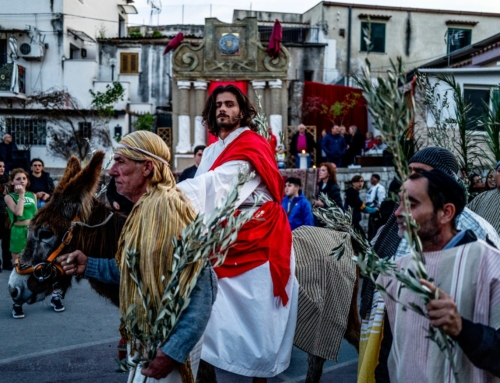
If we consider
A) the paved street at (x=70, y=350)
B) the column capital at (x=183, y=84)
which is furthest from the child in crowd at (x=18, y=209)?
the column capital at (x=183, y=84)

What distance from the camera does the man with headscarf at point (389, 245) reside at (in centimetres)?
319

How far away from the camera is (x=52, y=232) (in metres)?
3.70

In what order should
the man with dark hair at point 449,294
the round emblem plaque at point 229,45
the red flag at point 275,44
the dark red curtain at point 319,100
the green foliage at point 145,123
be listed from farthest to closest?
the green foliage at point 145,123 → the dark red curtain at point 319,100 → the round emblem plaque at point 229,45 → the red flag at point 275,44 → the man with dark hair at point 449,294

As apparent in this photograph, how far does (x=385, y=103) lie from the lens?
6.89 feet

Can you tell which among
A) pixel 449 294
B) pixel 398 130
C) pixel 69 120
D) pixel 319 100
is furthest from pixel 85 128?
pixel 398 130

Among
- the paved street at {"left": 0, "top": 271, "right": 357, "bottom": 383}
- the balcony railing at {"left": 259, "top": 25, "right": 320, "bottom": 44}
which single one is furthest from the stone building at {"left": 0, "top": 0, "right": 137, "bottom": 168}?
the paved street at {"left": 0, "top": 271, "right": 357, "bottom": 383}

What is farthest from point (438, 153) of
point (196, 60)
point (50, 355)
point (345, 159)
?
point (196, 60)

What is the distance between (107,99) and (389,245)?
90.2ft

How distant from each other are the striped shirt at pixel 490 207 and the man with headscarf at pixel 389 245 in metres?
1.35

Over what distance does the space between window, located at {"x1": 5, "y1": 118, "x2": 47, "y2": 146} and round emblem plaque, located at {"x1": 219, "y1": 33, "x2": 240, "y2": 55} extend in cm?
1002

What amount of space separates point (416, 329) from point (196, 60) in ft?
79.5

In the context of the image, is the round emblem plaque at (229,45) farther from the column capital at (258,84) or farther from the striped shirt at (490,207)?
the striped shirt at (490,207)

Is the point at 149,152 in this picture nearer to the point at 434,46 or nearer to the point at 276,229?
the point at 276,229

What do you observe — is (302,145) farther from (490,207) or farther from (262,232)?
(262,232)
